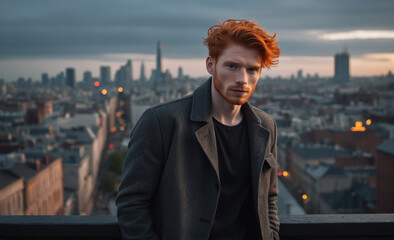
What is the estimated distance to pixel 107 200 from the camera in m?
43.4

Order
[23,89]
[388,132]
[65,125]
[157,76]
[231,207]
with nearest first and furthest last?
[231,207], [388,132], [65,125], [23,89], [157,76]

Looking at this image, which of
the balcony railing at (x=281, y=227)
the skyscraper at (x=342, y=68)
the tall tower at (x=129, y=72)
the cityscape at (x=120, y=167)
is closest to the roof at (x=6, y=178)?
the cityscape at (x=120, y=167)

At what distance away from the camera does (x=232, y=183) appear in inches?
94.4

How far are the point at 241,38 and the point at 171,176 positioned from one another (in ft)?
2.38

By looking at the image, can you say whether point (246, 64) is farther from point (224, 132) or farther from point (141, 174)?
point (141, 174)

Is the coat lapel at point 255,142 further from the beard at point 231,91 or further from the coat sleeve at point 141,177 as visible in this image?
the coat sleeve at point 141,177

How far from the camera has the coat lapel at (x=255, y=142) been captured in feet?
7.84

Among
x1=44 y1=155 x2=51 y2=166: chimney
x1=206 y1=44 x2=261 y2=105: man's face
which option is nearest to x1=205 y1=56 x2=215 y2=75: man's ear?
x1=206 y1=44 x2=261 y2=105: man's face

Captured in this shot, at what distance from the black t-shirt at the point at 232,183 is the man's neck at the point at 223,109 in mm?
31

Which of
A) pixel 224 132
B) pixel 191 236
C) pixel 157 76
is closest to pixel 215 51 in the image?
pixel 224 132

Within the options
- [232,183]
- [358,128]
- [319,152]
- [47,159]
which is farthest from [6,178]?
[358,128]

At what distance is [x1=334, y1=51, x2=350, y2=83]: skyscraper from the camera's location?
537 feet

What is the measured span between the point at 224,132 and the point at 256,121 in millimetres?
208

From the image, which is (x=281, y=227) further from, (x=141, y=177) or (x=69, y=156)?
(x=69, y=156)
